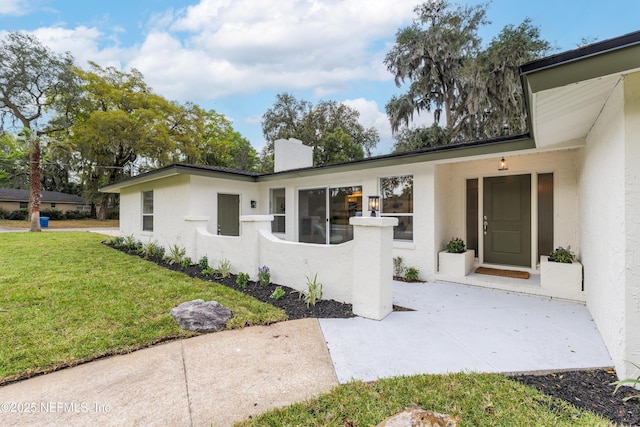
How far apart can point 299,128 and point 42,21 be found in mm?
15394

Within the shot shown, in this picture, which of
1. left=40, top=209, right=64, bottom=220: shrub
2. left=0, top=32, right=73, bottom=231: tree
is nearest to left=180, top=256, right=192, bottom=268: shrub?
left=0, top=32, right=73, bottom=231: tree

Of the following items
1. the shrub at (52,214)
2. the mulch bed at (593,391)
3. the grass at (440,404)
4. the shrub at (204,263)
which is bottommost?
the mulch bed at (593,391)

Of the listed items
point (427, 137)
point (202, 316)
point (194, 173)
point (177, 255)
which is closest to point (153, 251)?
point (177, 255)

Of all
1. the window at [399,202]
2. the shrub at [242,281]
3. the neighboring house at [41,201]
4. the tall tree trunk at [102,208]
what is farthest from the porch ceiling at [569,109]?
the neighboring house at [41,201]

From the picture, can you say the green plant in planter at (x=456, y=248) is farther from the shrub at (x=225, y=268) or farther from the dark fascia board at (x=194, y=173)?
the dark fascia board at (x=194, y=173)

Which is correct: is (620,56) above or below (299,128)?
below

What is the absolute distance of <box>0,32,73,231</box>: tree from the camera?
19531mm

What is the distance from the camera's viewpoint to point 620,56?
195cm

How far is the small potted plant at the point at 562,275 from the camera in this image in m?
4.43

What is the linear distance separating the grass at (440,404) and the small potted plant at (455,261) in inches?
133

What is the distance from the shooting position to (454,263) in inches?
221

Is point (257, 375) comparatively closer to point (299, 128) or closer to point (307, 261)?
point (307, 261)

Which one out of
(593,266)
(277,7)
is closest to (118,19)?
(277,7)

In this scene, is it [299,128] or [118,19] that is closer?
[118,19]
